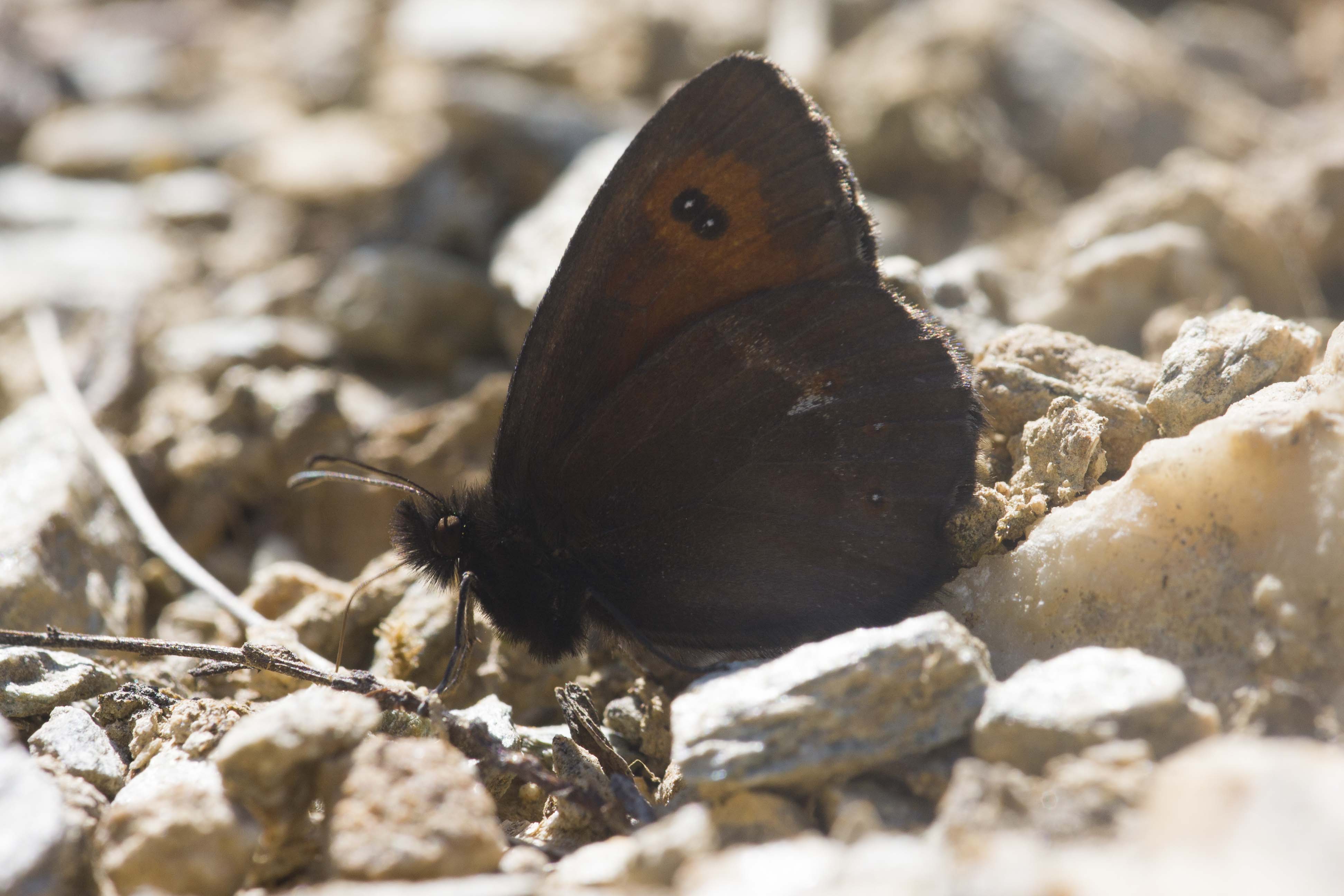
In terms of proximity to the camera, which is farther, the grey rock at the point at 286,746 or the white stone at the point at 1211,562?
the white stone at the point at 1211,562

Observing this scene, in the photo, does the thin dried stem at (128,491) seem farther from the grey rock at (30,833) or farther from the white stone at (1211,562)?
the white stone at (1211,562)

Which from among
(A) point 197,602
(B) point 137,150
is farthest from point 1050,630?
(B) point 137,150

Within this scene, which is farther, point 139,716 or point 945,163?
point 945,163

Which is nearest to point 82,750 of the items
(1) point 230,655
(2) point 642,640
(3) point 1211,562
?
(1) point 230,655

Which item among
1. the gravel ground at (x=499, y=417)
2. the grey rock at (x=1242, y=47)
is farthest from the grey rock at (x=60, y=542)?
the grey rock at (x=1242, y=47)

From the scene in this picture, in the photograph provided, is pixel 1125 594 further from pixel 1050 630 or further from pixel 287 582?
pixel 287 582

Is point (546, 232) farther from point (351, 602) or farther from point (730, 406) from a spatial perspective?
point (351, 602)
